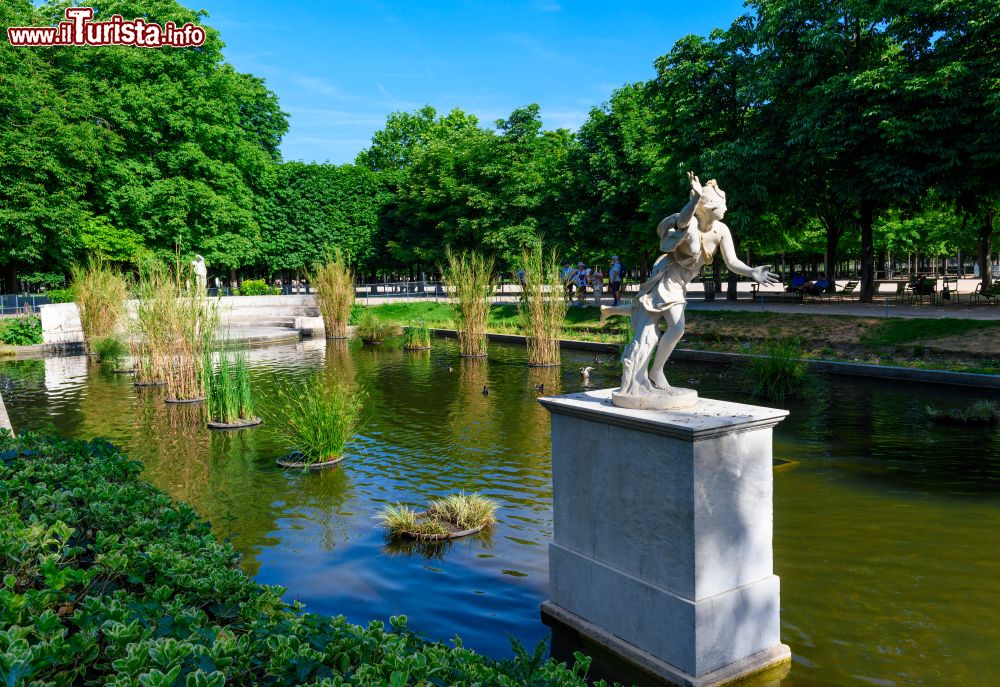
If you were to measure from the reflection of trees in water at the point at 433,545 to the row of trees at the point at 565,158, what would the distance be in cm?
1041

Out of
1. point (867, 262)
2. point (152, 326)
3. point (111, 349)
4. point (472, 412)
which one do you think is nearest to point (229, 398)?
point (152, 326)

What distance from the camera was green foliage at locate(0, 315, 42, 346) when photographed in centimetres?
2255

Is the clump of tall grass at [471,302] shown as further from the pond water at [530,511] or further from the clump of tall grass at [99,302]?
the clump of tall grass at [99,302]

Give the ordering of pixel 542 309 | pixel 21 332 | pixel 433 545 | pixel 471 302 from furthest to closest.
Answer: pixel 21 332 < pixel 471 302 < pixel 542 309 < pixel 433 545

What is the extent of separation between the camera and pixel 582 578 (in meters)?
4.85

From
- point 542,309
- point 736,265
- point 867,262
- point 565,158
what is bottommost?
point 542,309

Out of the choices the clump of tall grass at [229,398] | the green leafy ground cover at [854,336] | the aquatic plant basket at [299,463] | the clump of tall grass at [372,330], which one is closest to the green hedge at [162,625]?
the aquatic plant basket at [299,463]

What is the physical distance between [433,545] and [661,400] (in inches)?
112

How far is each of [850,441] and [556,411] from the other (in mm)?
6250

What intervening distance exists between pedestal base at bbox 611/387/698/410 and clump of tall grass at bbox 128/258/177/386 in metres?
10.5

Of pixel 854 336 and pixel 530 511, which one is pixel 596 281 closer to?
pixel 854 336

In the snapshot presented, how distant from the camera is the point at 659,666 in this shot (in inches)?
167

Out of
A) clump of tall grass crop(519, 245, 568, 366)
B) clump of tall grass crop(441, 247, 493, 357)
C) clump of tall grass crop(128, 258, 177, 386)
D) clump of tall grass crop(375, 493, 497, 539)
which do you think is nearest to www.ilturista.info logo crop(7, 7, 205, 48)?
clump of tall grass crop(441, 247, 493, 357)

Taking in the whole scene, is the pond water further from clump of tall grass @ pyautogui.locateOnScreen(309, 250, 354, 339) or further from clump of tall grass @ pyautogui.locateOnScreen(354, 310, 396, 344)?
clump of tall grass @ pyautogui.locateOnScreen(309, 250, 354, 339)
